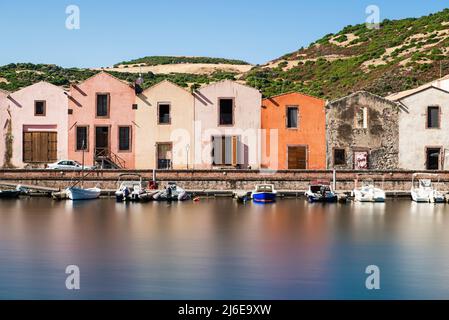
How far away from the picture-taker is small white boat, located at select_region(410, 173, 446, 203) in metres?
64.4

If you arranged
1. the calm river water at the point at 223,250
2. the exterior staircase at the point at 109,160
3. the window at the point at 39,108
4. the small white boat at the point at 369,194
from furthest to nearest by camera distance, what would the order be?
the window at the point at 39,108, the exterior staircase at the point at 109,160, the small white boat at the point at 369,194, the calm river water at the point at 223,250

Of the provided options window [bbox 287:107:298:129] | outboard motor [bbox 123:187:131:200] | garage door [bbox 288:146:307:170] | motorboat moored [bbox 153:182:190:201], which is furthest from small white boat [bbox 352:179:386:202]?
outboard motor [bbox 123:187:131:200]

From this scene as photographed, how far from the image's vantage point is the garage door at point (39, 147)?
70875mm

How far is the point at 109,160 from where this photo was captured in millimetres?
70125

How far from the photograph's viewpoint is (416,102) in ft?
230

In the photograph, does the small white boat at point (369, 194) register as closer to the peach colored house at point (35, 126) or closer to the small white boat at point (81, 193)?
the small white boat at point (81, 193)

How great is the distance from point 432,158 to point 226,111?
58.9 ft

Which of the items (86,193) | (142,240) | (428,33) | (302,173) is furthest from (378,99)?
(428,33)

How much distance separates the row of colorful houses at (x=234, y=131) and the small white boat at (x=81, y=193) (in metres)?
4.51

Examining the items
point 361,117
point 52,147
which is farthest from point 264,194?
point 52,147

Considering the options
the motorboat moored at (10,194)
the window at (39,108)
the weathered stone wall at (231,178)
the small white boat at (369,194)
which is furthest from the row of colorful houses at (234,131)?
the small white boat at (369,194)
